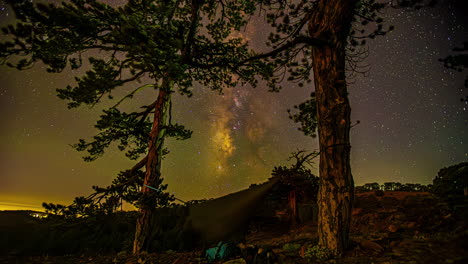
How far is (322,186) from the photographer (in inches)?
139

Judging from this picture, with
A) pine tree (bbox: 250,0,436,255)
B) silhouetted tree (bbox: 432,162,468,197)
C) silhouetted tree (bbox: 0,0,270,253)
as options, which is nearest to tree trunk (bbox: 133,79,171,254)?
silhouetted tree (bbox: 0,0,270,253)

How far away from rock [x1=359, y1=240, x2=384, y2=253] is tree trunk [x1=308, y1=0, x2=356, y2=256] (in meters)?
0.26

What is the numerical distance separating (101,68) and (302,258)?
4790mm

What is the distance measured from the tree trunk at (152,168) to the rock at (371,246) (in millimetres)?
4458

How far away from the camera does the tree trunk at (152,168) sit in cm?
567

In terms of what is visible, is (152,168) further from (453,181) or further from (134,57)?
(453,181)

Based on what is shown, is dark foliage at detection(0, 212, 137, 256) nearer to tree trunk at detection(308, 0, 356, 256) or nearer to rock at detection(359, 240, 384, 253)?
tree trunk at detection(308, 0, 356, 256)

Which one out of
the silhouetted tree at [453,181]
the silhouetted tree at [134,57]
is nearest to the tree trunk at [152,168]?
the silhouetted tree at [134,57]

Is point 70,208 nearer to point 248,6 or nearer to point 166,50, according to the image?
point 166,50

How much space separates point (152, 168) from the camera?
20.0 feet

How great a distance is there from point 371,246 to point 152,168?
17.0ft

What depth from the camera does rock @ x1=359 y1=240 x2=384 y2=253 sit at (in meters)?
3.04

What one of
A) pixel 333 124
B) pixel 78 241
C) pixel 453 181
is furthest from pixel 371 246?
pixel 78 241

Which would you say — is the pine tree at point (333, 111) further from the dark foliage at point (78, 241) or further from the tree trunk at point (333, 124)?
the dark foliage at point (78, 241)
